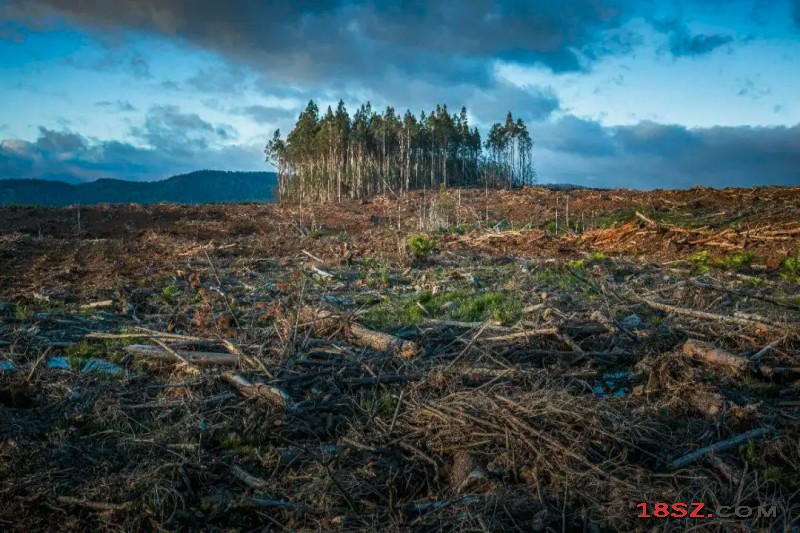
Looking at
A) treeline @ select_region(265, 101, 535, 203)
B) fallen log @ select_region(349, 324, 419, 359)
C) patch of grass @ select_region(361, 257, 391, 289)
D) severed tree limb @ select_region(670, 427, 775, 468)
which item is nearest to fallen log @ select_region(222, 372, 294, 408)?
fallen log @ select_region(349, 324, 419, 359)

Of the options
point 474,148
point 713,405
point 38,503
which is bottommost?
point 38,503

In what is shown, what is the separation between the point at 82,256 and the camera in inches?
538

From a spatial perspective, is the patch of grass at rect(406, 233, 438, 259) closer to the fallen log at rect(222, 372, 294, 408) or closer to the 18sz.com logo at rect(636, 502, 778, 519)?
the fallen log at rect(222, 372, 294, 408)

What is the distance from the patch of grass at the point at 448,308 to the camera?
7.38 meters

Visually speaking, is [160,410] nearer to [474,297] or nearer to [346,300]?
[346,300]

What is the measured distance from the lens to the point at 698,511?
10.2ft

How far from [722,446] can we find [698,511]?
2.80 ft

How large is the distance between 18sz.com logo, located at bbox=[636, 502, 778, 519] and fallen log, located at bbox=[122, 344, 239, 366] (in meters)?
3.97

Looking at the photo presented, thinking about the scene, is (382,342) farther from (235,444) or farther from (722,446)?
(722,446)

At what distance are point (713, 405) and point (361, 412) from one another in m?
2.85

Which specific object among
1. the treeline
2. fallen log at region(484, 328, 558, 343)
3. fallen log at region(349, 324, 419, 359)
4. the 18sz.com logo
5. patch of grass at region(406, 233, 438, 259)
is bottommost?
the 18sz.com logo

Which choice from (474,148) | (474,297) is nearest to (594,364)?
(474,297)

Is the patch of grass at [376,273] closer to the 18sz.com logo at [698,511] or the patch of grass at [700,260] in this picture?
the patch of grass at [700,260]

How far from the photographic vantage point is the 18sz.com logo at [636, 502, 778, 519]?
10.00 ft
